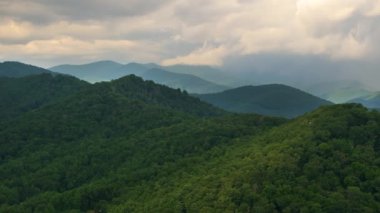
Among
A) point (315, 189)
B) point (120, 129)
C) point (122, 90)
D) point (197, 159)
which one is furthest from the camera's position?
point (122, 90)

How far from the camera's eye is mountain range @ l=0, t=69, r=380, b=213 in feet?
211

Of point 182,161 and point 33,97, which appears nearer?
point 182,161

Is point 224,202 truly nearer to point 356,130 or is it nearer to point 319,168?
point 319,168

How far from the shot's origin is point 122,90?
16438 centimetres

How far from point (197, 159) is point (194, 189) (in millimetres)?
20070

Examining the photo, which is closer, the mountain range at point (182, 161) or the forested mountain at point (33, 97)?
the mountain range at point (182, 161)

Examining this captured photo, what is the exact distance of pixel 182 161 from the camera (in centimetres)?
9050

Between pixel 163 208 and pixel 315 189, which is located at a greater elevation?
pixel 315 189

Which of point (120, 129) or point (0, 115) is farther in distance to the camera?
point (0, 115)

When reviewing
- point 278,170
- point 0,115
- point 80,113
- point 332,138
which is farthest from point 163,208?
point 0,115

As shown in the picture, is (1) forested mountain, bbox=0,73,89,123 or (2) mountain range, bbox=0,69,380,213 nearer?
(2) mountain range, bbox=0,69,380,213

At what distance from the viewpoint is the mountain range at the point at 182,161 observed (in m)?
64.2

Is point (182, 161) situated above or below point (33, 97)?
below

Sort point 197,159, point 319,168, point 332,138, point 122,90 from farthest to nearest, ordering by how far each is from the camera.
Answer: point 122,90, point 197,159, point 332,138, point 319,168
